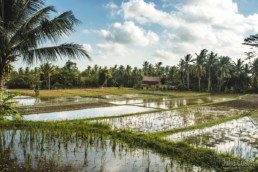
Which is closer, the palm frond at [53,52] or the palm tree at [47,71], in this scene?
the palm frond at [53,52]

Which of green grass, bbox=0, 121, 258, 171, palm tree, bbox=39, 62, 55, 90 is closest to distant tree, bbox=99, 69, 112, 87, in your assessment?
palm tree, bbox=39, 62, 55, 90

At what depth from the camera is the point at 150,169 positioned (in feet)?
12.3

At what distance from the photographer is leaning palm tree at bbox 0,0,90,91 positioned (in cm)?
594

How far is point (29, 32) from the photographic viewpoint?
6.07 metres

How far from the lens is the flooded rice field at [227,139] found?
5043mm

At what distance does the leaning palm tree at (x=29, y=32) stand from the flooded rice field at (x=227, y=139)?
448cm

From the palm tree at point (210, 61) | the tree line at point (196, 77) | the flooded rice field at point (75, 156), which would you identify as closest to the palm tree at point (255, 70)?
the tree line at point (196, 77)

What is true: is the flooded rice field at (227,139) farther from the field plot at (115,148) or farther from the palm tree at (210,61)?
the palm tree at (210,61)

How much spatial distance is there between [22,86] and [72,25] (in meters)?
32.4

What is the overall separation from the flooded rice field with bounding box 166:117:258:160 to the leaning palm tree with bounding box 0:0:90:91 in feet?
14.7

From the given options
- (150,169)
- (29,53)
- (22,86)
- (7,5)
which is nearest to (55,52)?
(29,53)

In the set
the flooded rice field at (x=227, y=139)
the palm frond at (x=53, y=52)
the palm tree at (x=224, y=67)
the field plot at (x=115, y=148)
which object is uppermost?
the palm tree at (x=224, y=67)

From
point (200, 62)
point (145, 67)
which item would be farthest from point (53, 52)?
point (145, 67)

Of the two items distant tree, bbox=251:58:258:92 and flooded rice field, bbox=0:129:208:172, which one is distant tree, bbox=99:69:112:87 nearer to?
distant tree, bbox=251:58:258:92
